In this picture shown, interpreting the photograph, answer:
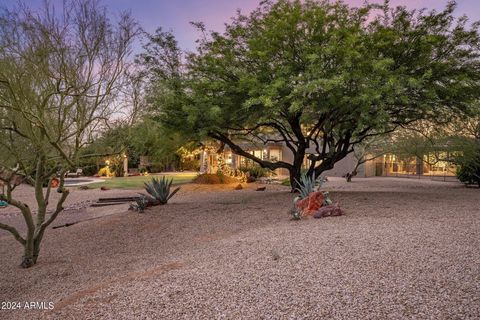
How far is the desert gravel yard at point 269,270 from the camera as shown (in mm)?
3371

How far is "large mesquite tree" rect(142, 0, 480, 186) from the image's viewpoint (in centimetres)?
1005

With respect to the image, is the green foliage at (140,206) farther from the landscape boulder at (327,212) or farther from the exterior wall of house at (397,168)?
the exterior wall of house at (397,168)

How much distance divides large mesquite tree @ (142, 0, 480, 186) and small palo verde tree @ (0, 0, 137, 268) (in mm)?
3894

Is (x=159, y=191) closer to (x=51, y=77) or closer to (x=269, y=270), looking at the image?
(x=51, y=77)

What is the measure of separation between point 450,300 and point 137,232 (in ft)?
23.9

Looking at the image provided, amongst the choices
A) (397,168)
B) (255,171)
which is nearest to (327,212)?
(255,171)

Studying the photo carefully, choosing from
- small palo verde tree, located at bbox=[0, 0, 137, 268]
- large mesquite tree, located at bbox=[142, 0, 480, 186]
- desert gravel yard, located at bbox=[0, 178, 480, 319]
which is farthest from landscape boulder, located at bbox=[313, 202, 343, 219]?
small palo verde tree, located at bbox=[0, 0, 137, 268]

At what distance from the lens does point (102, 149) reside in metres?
8.22

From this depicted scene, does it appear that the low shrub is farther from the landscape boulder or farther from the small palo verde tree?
the small palo verde tree

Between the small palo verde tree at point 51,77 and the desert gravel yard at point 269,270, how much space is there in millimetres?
1708

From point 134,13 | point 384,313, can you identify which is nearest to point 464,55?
point 134,13

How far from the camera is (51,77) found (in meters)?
6.04

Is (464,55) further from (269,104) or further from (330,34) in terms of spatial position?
(269,104)

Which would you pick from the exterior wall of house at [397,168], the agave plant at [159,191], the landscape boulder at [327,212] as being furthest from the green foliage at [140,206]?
the exterior wall of house at [397,168]
